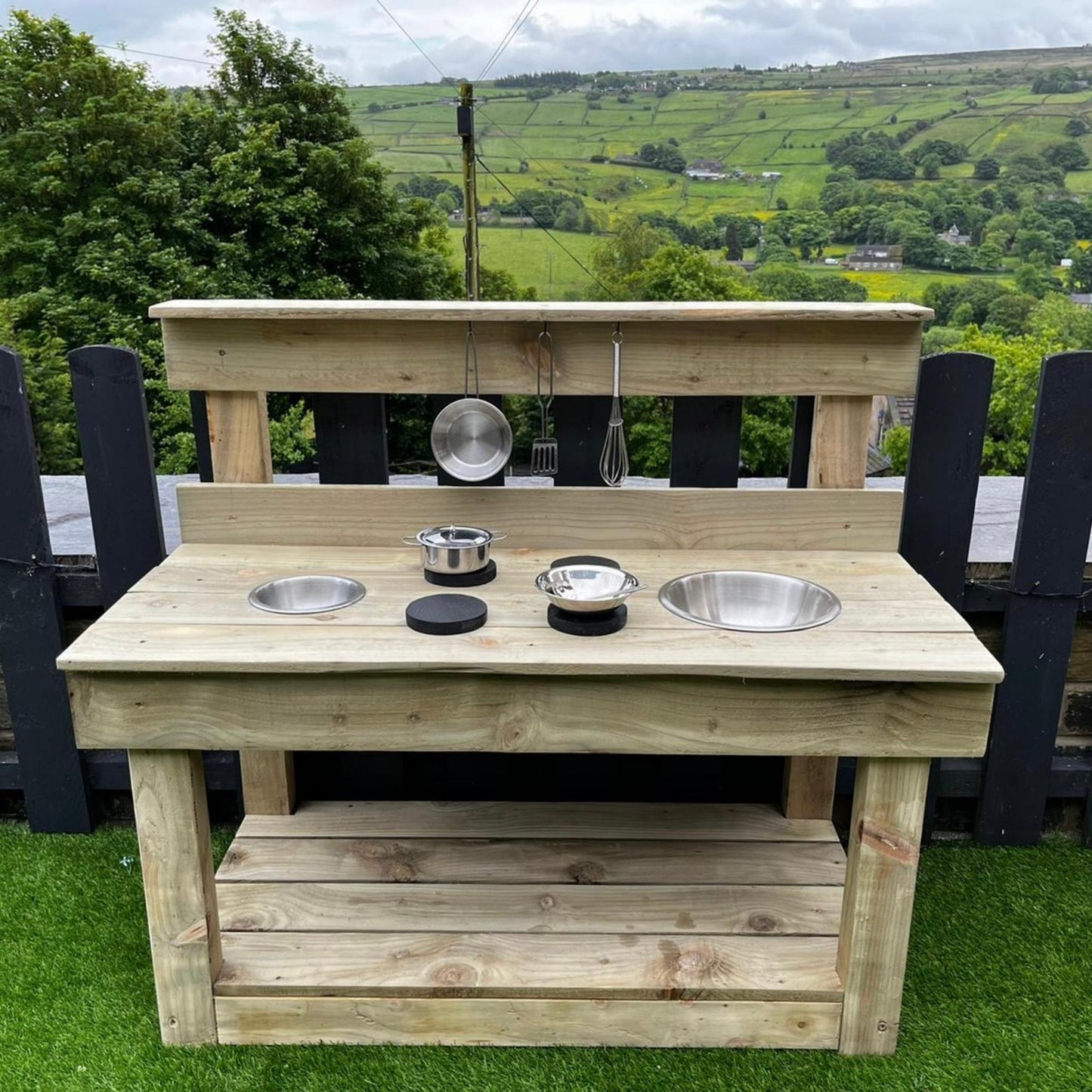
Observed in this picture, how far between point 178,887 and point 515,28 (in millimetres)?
54365

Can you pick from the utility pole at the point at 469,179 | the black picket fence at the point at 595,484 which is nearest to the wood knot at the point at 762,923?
the black picket fence at the point at 595,484

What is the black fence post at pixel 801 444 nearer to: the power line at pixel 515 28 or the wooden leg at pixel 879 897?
the wooden leg at pixel 879 897

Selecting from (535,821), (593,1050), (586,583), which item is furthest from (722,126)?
(593,1050)

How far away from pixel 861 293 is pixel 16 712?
30.5 m

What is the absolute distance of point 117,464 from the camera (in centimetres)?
229

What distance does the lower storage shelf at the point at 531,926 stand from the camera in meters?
1.88

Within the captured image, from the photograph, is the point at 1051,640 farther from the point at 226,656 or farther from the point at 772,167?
the point at 772,167

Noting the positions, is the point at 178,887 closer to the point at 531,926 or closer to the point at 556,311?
the point at 531,926

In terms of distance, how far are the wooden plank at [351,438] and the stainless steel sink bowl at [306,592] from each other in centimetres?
38

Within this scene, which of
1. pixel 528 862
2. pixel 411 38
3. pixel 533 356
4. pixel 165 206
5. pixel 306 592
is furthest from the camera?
pixel 411 38

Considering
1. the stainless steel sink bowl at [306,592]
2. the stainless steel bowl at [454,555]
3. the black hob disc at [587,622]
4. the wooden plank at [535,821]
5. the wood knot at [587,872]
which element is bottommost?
the wooden plank at [535,821]

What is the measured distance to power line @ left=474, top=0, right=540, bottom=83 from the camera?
43219mm

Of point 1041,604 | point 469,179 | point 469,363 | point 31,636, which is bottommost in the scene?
point 31,636

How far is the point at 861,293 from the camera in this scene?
96.9 ft
